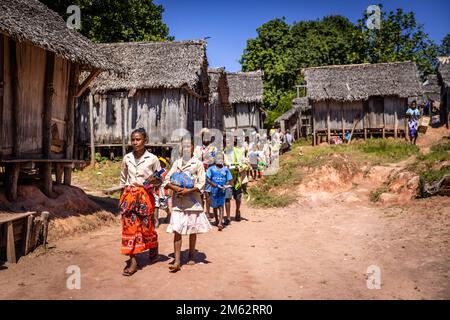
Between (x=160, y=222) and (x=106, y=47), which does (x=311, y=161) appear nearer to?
(x=160, y=222)

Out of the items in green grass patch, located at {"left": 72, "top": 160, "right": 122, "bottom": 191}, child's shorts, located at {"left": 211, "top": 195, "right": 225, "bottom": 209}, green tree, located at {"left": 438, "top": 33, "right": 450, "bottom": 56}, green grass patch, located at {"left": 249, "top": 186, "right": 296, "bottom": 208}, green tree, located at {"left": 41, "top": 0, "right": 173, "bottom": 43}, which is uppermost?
green tree, located at {"left": 438, "top": 33, "right": 450, "bottom": 56}

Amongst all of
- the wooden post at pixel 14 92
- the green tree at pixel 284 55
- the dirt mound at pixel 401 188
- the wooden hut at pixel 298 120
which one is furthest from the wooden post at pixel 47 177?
the green tree at pixel 284 55

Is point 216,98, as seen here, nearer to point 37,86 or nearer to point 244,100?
point 244,100

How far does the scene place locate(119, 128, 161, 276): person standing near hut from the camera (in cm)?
538

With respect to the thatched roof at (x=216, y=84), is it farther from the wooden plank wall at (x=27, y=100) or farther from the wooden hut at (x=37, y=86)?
the wooden plank wall at (x=27, y=100)

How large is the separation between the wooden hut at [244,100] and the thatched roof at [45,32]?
18063 mm

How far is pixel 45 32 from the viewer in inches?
310

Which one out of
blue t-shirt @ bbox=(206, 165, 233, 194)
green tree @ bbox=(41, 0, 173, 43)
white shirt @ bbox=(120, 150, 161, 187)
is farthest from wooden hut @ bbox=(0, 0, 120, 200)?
green tree @ bbox=(41, 0, 173, 43)

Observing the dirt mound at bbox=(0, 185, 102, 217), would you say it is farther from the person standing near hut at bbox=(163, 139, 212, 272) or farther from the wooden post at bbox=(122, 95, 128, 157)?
the wooden post at bbox=(122, 95, 128, 157)

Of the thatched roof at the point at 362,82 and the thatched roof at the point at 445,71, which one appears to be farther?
the thatched roof at the point at 445,71

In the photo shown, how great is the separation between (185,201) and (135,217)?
0.74 meters

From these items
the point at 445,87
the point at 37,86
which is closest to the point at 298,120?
the point at 445,87

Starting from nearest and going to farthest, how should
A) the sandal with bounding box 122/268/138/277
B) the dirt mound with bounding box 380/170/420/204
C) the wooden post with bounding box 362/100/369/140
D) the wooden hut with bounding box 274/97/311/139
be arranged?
the sandal with bounding box 122/268/138/277 → the dirt mound with bounding box 380/170/420/204 → the wooden post with bounding box 362/100/369/140 → the wooden hut with bounding box 274/97/311/139

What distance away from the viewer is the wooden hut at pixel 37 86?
24.7 ft
